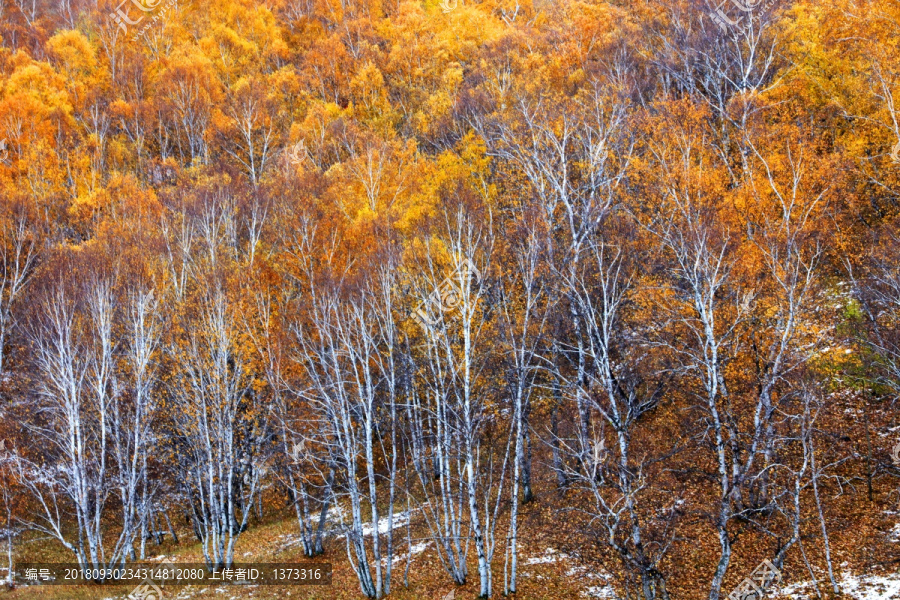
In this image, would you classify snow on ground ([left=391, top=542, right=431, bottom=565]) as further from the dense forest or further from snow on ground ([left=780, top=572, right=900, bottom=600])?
snow on ground ([left=780, top=572, right=900, bottom=600])

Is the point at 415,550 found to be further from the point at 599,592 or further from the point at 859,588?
the point at 859,588

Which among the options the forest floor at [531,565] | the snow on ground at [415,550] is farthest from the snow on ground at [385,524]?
the snow on ground at [415,550]

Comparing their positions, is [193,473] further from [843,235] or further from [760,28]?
[760,28]

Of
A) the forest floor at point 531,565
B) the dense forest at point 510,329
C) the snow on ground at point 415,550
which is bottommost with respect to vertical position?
the snow on ground at point 415,550

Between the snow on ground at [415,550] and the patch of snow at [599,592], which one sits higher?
the patch of snow at [599,592]

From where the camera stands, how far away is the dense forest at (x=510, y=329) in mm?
16047

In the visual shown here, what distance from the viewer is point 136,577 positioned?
20516 millimetres

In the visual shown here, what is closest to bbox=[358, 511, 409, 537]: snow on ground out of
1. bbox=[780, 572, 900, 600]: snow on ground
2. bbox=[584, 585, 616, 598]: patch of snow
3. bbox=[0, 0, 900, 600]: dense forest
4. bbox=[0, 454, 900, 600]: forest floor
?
bbox=[0, 454, 900, 600]: forest floor

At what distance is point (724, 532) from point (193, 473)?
20039 millimetres

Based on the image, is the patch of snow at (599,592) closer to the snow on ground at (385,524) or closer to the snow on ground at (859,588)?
the snow on ground at (859,588)

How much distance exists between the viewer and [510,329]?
16109mm

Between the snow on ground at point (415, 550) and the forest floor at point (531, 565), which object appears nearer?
the forest floor at point (531, 565)

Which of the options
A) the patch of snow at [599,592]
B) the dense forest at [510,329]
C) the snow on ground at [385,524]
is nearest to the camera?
the patch of snow at [599,592]

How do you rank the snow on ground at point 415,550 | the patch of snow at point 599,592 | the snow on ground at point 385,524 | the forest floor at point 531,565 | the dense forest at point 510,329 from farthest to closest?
1. the snow on ground at point 385,524
2. the snow on ground at point 415,550
3. the dense forest at point 510,329
4. the patch of snow at point 599,592
5. the forest floor at point 531,565
